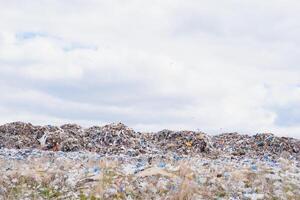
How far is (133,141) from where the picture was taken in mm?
23094

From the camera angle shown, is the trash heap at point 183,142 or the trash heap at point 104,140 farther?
the trash heap at point 183,142

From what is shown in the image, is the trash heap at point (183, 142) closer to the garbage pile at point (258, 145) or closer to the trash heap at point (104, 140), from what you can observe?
the trash heap at point (104, 140)

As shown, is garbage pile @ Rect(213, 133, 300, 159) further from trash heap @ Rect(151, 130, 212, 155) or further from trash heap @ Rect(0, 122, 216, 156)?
trash heap @ Rect(0, 122, 216, 156)

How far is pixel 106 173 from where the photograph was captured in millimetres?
10586

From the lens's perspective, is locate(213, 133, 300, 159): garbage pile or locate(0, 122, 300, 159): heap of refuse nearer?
locate(0, 122, 300, 159): heap of refuse

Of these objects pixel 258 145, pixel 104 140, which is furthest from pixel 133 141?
pixel 258 145

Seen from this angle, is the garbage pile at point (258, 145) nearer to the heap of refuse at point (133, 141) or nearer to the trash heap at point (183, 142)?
the heap of refuse at point (133, 141)

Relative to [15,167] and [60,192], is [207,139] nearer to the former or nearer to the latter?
[15,167]

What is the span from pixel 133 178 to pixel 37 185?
1.77m

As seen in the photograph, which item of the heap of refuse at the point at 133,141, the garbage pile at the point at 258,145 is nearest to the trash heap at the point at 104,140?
the heap of refuse at the point at 133,141

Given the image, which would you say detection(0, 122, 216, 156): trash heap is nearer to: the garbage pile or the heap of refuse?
the heap of refuse

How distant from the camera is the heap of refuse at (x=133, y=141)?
883 inches

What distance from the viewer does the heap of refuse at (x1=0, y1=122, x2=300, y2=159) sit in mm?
22438

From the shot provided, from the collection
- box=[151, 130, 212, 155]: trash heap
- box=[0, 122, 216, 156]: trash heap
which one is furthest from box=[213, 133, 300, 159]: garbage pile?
box=[0, 122, 216, 156]: trash heap
